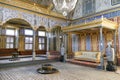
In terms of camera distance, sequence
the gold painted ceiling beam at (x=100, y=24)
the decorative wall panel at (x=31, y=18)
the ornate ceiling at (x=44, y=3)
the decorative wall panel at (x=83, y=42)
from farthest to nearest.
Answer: the decorative wall panel at (x=83, y=42), the ornate ceiling at (x=44, y=3), the decorative wall panel at (x=31, y=18), the gold painted ceiling beam at (x=100, y=24)

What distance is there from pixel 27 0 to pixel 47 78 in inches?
227

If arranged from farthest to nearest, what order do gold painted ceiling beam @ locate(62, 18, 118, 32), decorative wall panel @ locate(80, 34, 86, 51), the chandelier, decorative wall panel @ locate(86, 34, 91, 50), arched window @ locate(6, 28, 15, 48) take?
arched window @ locate(6, 28, 15, 48) < decorative wall panel @ locate(80, 34, 86, 51) < decorative wall panel @ locate(86, 34, 91, 50) < gold painted ceiling beam @ locate(62, 18, 118, 32) < the chandelier

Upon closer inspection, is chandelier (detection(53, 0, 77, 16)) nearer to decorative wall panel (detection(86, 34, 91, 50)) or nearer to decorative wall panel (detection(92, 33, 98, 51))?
decorative wall panel (detection(92, 33, 98, 51))

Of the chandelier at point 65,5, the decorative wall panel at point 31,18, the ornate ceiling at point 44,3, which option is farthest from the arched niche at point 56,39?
the chandelier at point 65,5

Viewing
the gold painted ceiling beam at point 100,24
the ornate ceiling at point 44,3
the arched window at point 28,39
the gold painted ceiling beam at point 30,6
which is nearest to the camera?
the gold painted ceiling beam at point 100,24

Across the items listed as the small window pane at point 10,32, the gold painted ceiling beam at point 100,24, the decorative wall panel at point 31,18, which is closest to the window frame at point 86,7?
the decorative wall panel at point 31,18

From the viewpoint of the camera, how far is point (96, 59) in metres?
6.69

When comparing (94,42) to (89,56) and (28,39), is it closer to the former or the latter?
(89,56)

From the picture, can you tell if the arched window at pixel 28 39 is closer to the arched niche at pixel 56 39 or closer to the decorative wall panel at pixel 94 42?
the arched niche at pixel 56 39

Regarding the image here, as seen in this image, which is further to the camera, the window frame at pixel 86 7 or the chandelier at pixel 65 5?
the window frame at pixel 86 7

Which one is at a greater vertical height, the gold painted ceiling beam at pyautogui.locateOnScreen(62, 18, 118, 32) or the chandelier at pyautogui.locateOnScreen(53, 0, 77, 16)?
the chandelier at pyautogui.locateOnScreen(53, 0, 77, 16)

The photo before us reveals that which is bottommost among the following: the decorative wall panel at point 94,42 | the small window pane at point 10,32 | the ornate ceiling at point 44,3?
the decorative wall panel at point 94,42

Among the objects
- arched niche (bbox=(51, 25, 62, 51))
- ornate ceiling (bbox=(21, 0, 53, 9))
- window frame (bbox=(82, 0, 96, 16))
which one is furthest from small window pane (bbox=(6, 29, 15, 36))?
window frame (bbox=(82, 0, 96, 16))

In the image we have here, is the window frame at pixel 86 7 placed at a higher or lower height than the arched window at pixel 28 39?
higher
